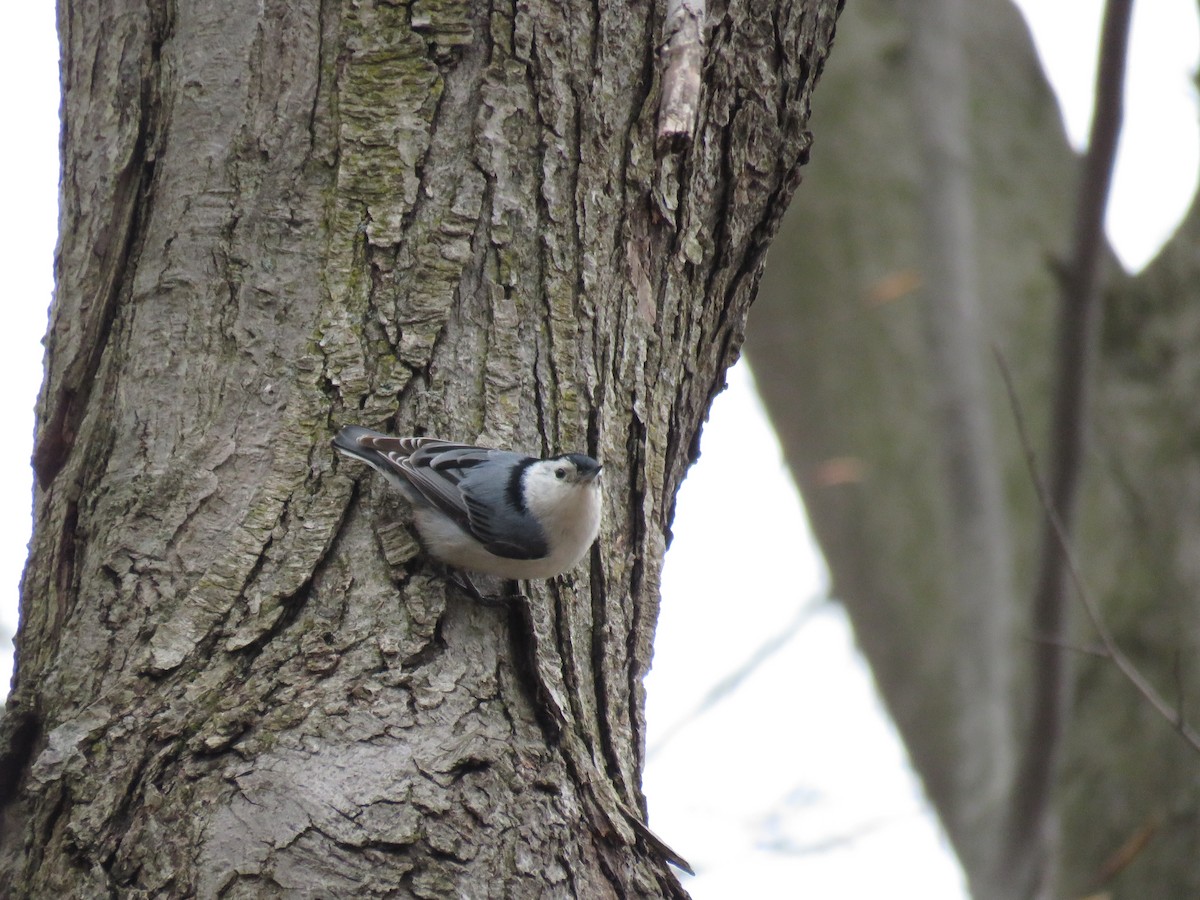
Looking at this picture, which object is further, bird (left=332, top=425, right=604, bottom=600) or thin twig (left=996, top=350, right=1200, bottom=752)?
thin twig (left=996, top=350, right=1200, bottom=752)

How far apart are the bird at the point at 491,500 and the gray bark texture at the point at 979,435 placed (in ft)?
5.82

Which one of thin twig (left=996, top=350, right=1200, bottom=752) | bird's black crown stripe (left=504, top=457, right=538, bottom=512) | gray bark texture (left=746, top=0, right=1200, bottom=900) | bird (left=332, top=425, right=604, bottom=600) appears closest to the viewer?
bird (left=332, top=425, right=604, bottom=600)

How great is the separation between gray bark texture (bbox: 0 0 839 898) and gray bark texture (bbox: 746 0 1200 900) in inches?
59.5

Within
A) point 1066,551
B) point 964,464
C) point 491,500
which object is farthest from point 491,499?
point 964,464

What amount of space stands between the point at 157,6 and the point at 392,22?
434mm

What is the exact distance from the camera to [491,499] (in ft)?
6.75

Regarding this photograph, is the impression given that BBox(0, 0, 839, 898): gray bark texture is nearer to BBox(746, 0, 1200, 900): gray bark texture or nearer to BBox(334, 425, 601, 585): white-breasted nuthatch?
BBox(334, 425, 601, 585): white-breasted nuthatch

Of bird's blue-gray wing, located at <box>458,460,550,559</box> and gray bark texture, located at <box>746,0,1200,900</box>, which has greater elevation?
gray bark texture, located at <box>746,0,1200,900</box>

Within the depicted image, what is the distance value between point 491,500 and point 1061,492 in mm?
1849

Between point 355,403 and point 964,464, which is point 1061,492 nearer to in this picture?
point 964,464

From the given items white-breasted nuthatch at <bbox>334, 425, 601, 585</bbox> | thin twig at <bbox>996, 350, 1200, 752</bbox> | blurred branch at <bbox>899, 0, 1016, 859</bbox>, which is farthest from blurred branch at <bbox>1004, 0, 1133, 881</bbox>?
white-breasted nuthatch at <bbox>334, 425, 601, 585</bbox>

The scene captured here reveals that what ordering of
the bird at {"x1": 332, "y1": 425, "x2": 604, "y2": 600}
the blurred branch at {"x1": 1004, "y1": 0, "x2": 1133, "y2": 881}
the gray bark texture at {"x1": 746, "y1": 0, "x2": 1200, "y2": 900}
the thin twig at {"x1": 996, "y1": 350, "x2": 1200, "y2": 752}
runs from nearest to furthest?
the bird at {"x1": 332, "y1": 425, "x2": 604, "y2": 600}, the thin twig at {"x1": 996, "y1": 350, "x2": 1200, "y2": 752}, the blurred branch at {"x1": 1004, "y1": 0, "x2": 1133, "y2": 881}, the gray bark texture at {"x1": 746, "y1": 0, "x2": 1200, "y2": 900}

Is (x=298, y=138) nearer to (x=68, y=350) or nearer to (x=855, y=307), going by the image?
(x=68, y=350)

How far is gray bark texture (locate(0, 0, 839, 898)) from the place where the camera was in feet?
5.44
